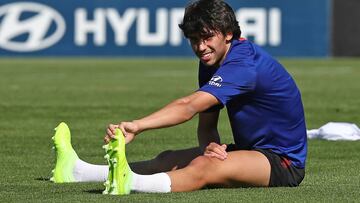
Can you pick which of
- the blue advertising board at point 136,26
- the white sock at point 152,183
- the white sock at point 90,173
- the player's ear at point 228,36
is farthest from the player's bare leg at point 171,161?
the blue advertising board at point 136,26

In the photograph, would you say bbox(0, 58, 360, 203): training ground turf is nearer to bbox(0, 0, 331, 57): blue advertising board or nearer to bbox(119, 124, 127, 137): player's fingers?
bbox(119, 124, 127, 137): player's fingers

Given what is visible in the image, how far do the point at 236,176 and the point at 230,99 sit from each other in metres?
0.50

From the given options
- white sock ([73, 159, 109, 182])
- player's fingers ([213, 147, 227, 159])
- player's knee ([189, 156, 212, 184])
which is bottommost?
white sock ([73, 159, 109, 182])

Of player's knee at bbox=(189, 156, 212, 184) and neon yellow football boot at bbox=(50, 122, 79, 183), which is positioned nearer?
player's knee at bbox=(189, 156, 212, 184)

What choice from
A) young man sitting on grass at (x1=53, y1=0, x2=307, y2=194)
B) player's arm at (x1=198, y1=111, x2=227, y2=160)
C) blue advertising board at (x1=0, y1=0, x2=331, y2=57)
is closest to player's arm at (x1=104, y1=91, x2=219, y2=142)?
young man sitting on grass at (x1=53, y1=0, x2=307, y2=194)

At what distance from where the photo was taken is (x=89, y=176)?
26.1ft

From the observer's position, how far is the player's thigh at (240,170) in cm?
707

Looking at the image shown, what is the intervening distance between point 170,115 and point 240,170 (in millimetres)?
648

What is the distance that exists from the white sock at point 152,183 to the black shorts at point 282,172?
649 mm

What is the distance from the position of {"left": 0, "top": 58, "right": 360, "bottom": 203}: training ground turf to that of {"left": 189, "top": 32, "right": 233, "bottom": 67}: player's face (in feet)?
2.67

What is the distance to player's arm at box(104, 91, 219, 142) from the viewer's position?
6.62m

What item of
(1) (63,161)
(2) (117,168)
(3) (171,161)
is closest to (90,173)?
(1) (63,161)

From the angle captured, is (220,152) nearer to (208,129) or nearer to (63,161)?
(208,129)

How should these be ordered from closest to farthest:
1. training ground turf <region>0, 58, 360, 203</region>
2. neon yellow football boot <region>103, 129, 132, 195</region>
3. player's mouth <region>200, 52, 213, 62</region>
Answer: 1. neon yellow football boot <region>103, 129, 132, 195</region>
2. player's mouth <region>200, 52, 213, 62</region>
3. training ground turf <region>0, 58, 360, 203</region>
